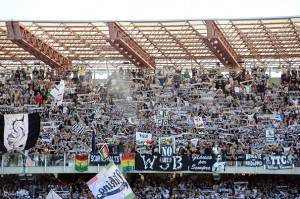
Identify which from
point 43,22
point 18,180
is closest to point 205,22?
point 43,22

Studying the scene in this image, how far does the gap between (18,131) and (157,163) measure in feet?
25.4

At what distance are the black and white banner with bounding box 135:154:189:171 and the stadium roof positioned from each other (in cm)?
696

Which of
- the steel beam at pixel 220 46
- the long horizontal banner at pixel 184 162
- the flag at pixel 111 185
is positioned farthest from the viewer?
the steel beam at pixel 220 46

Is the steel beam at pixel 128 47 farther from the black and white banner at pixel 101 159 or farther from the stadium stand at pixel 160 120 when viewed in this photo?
the black and white banner at pixel 101 159

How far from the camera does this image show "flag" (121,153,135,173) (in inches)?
1427

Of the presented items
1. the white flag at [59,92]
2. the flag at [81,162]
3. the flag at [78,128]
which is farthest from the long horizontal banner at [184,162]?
the white flag at [59,92]

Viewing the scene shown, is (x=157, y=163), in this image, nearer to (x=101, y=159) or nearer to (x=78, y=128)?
(x=101, y=159)

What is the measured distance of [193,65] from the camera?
151 ft

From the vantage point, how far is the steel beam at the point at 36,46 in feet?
126

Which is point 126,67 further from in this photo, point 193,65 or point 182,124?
point 182,124

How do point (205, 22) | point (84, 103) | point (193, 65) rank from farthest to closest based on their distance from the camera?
point (193, 65) → point (84, 103) → point (205, 22)

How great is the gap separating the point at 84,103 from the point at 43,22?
5.66 meters

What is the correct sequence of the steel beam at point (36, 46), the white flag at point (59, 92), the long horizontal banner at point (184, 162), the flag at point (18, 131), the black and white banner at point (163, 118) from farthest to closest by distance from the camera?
the white flag at point (59, 92), the black and white banner at point (163, 118), the steel beam at point (36, 46), the flag at point (18, 131), the long horizontal banner at point (184, 162)

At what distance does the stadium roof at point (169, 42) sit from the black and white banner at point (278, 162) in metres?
7.11
